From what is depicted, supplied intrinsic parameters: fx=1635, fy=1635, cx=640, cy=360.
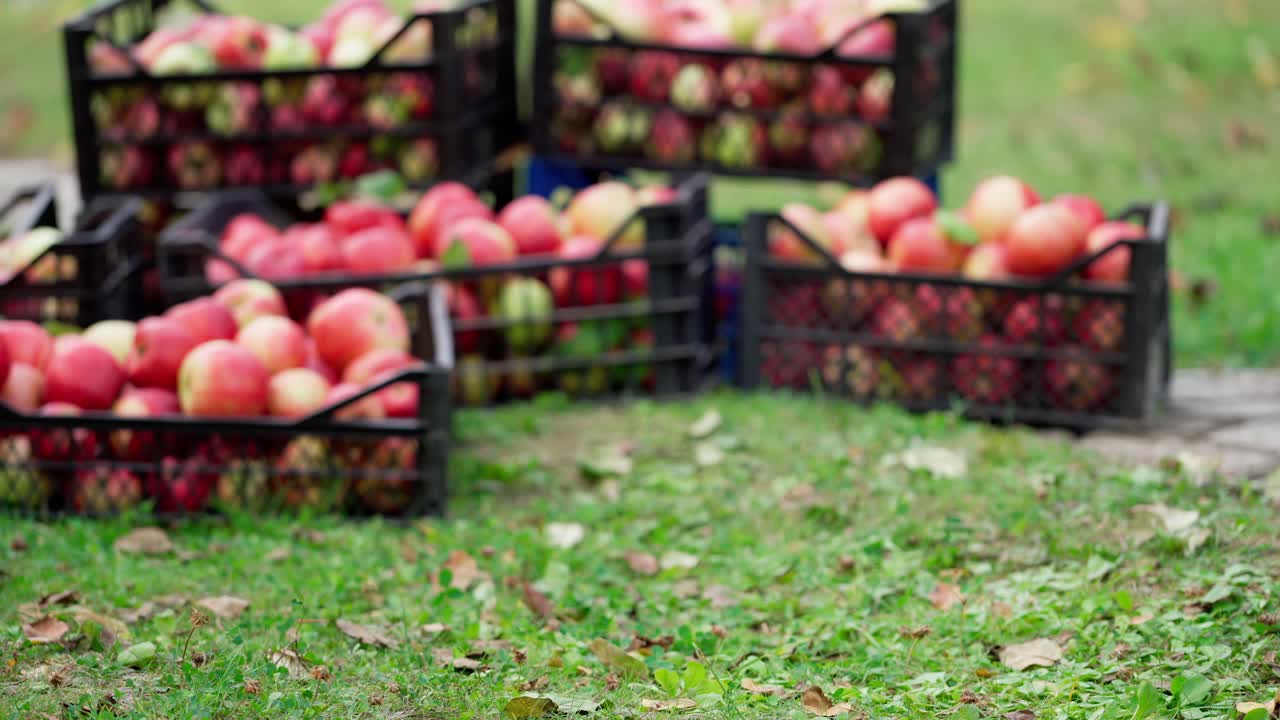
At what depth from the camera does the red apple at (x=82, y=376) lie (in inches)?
154

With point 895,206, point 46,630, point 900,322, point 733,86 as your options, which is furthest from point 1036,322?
point 46,630

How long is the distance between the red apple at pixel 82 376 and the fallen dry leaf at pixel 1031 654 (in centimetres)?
224

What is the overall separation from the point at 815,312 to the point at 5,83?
25.4ft

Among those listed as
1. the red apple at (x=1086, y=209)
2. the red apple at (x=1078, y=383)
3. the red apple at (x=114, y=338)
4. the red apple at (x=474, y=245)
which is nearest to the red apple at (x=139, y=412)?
the red apple at (x=114, y=338)

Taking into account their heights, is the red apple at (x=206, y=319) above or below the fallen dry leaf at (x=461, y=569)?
above

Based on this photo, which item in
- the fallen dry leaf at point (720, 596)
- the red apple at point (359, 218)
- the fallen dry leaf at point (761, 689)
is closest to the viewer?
the fallen dry leaf at point (761, 689)

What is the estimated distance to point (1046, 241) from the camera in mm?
4500

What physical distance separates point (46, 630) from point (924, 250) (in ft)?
8.79

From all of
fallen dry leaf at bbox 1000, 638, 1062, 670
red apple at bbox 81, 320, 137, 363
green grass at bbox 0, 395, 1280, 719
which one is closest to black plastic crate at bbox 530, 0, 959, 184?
green grass at bbox 0, 395, 1280, 719

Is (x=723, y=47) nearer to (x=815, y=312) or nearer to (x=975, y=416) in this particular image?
(x=815, y=312)

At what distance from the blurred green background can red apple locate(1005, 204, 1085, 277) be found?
1438 millimetres

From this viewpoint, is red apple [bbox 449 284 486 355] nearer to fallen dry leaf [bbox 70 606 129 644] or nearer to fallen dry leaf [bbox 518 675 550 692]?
fallen dry leaf [bbox 70 606 129 644]

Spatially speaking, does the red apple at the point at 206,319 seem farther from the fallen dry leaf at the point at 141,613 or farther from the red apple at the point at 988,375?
the red apple at the point at 988,375

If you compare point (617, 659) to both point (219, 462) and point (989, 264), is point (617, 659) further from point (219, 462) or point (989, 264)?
point (989, 264)
